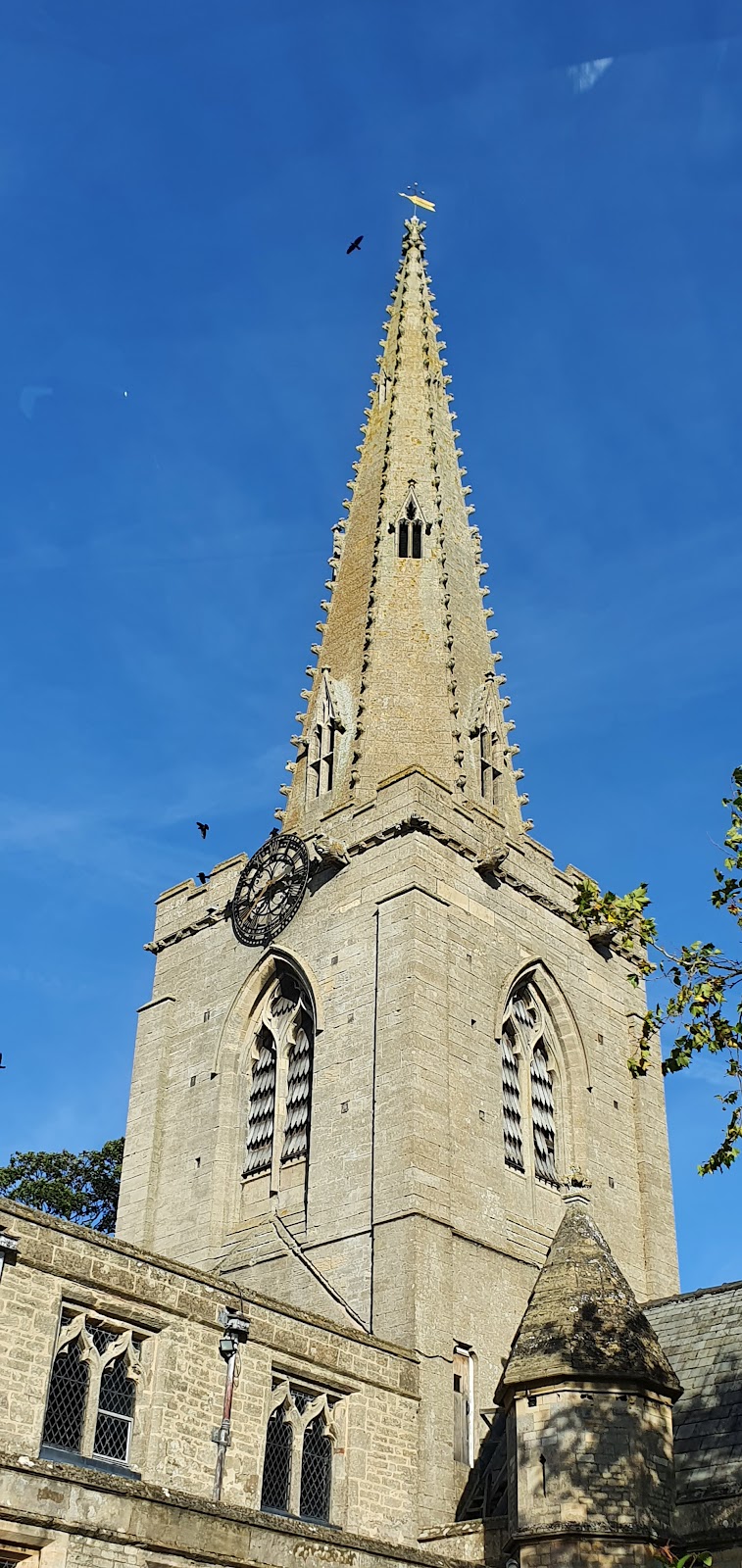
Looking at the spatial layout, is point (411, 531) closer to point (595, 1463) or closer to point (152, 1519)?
point (595, 1463)

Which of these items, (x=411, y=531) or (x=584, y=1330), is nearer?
(x=584, y=1330)

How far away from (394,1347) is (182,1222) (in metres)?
6.68

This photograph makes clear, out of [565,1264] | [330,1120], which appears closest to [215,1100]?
[330,1120]

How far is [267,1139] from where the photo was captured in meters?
27.8

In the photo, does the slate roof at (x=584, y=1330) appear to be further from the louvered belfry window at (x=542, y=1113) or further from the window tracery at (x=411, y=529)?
the window tracery at (x=411, y=529)

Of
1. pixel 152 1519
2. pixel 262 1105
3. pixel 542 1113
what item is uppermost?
pixel 542 1113

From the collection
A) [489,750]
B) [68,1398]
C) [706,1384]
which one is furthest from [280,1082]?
[68,1398]

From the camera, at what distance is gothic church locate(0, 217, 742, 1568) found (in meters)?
18.1

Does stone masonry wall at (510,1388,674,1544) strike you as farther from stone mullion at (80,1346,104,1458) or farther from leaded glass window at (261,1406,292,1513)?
stone mullion at (80,1346,104,1458)

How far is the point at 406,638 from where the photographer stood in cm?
3284

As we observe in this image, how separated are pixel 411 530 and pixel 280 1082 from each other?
41.6ft

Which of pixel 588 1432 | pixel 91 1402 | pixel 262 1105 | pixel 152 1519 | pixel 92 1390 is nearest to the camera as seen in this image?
pixel 152 1519

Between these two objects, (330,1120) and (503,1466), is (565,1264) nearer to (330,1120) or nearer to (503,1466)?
(503,1466)

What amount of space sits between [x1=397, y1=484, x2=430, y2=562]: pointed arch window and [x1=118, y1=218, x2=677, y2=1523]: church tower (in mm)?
56
